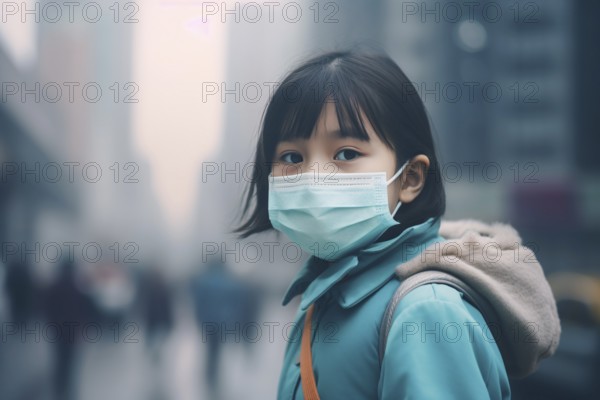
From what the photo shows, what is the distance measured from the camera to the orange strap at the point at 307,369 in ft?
2.96

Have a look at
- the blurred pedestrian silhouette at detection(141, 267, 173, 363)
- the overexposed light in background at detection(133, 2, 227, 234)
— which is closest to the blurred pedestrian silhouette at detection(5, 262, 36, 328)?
the blurred pedestrian silhouette at detection(141, 267, 173, 363)

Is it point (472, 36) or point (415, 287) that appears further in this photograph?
point (472, 36)

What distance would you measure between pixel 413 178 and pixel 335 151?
0.16 metres

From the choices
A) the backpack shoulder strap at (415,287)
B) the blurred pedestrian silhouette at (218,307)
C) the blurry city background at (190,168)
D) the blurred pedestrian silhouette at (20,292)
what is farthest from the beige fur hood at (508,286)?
the blurred pedestrian silhouette at (20,292)

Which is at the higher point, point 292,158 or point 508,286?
point 292,158

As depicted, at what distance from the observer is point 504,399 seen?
90cm

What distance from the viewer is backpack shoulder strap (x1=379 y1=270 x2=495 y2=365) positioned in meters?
0.84

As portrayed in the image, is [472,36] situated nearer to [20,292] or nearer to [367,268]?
[20,292]

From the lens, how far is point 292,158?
3.35 feet

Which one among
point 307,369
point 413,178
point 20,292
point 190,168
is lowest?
point 20,292

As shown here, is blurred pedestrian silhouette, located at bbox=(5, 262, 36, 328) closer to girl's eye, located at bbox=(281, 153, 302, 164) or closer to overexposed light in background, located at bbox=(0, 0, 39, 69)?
overexposed light in background, located at bbox=(0, 0, 39, 69)

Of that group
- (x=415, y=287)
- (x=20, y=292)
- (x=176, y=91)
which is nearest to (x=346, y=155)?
(x=415, y=287)

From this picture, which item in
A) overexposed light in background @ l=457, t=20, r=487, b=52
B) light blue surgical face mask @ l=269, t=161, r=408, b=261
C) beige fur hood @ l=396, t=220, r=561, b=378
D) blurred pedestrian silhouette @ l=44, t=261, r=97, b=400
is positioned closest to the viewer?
beige fur hood @ l=396, t=220, r=561, b=378

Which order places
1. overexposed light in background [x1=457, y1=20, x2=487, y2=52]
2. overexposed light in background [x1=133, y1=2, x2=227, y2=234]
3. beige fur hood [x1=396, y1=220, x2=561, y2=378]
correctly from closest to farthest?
beige fur hood [x1=396, y1=220, x2=561, y2=378] < overexposed light in background [x1=133, y1=2, x2=227, y2=234] < overexposed light in background [x1=457, y1=20, x2=487, y2=52]
